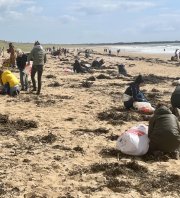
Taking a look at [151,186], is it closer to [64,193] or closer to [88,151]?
[64,193]

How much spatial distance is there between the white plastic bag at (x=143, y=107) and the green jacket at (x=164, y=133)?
4.39 metres

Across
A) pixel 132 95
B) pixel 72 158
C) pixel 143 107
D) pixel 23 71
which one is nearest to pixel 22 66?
pixel 23 71

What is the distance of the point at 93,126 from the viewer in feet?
37.5

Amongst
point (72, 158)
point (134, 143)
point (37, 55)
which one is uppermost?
point (37, 55)

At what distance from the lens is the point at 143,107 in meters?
13.4

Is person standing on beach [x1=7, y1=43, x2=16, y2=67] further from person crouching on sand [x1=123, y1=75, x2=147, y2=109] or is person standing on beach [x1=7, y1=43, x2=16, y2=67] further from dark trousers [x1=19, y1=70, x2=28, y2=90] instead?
person crouching on sand [x1=123, y1=75, x2=147, y2=109]

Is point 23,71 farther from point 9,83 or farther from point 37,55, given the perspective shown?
point 9,83

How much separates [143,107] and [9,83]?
536 cm

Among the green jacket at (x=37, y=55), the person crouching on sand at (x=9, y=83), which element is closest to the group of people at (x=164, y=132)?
the person crouching on sand at (x=9, y=83)

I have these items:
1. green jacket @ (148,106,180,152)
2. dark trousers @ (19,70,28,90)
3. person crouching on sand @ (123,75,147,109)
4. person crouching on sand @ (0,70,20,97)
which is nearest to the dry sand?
green jacket @ (148,106,180,152)

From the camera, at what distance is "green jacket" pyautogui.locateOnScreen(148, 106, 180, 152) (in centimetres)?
858

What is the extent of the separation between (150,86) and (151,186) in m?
14.9

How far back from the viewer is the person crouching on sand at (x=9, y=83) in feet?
51.1

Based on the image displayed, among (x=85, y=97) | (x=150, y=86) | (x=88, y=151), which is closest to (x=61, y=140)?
(x=88, y=151)
